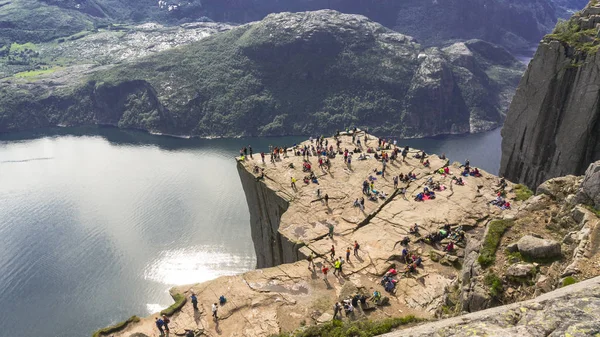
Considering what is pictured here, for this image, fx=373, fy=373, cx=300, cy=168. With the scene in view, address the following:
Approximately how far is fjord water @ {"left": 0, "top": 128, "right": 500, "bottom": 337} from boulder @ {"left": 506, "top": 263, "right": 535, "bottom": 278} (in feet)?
208

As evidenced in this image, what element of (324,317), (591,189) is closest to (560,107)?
(591,189)

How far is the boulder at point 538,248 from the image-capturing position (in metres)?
20.7

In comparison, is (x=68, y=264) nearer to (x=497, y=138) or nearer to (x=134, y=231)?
(x=134, y=231)

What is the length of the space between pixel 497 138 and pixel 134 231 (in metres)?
164

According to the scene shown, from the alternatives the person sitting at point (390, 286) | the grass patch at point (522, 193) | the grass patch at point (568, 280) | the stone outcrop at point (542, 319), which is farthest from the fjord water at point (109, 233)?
the grass patch at point (568, 280)

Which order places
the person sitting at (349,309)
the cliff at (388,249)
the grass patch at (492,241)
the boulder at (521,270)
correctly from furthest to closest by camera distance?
the person sitting at (349,309) < the grass patch at (492,241) < the cliff at (388,249) < the boulder at (521,270)

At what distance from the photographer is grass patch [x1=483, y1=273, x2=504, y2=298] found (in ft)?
67.5

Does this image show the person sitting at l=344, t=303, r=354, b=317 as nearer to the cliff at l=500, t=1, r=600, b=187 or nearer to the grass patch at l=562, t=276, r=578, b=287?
the grass patch at l=562, t=276, r=578, b=287

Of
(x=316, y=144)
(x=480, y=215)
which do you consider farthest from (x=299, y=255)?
(x=316, y=144)

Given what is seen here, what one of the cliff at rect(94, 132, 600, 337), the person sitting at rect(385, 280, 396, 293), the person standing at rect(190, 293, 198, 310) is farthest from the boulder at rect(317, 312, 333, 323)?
the person standing at rect(190, 293, 198, 310)

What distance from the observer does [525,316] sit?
12773 millimetres

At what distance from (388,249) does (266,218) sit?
21483mm

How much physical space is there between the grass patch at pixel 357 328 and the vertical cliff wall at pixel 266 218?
21382mm

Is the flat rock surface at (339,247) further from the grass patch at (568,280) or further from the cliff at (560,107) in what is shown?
the grass patch at (568,280)
